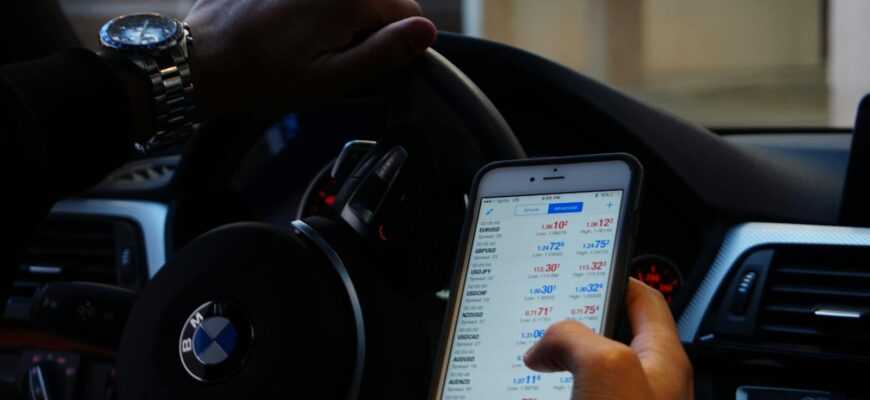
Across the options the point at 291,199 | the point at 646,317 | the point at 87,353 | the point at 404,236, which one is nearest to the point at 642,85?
the point at 291,199

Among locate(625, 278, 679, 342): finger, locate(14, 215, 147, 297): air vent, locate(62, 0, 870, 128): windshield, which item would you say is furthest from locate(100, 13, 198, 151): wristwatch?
locate(62, 0, 870, 128): windshield

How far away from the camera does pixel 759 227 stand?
1849 millimetres

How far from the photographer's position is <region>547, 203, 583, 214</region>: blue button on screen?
4.30 feet

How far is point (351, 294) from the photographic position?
137cm

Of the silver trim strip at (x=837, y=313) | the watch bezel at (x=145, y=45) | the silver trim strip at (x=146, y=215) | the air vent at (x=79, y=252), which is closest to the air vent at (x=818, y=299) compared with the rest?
the silver trim strip at (x=837, y=313)

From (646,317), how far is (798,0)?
406 cm

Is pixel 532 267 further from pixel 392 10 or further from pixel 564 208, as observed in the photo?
Answer: pixel 392 10

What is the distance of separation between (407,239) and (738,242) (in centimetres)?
60

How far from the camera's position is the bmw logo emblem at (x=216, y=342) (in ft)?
4.38

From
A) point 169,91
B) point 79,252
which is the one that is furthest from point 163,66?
point 79,252

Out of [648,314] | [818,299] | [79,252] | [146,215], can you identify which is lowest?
[79,252]

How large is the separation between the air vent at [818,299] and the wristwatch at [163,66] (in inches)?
31.7

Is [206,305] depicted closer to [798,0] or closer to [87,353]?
[87,353]

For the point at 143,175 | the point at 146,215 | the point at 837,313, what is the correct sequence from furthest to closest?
the point at 143,175 → the point at 146,215 → the point at 837,313
